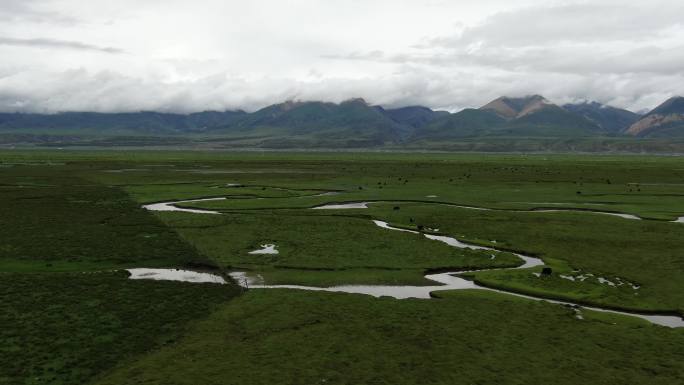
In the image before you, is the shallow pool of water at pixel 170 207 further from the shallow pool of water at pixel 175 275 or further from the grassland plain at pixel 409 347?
the grassland plain at pixel 409 347

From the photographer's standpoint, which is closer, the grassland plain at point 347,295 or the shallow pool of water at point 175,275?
the grassland plain at point 347,295

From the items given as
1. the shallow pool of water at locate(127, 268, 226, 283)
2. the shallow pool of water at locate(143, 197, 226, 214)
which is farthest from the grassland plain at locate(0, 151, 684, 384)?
the shallow pool of water at locate(143, 197, 226, 214)

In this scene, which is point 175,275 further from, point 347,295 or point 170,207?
point 170,207

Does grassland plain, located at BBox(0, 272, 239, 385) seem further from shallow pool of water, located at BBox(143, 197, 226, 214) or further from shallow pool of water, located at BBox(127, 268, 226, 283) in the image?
shallow pool of water, located at BBox(143, 197, 226, 214)

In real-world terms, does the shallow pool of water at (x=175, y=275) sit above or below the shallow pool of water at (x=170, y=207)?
below

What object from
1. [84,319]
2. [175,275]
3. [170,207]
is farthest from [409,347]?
[170,207]

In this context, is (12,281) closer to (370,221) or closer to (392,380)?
(392,380)

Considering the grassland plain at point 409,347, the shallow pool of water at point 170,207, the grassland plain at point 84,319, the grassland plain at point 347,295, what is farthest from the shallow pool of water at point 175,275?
the shallow pool of water at point 170,207

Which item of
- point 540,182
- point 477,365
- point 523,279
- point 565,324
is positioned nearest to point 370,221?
point 523,279

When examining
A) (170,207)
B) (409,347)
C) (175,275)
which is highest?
(170,207)

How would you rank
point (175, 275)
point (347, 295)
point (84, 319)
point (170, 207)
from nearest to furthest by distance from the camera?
point (84, 319) < point (347, 295) < point (175, 275) < point (170, 207)
